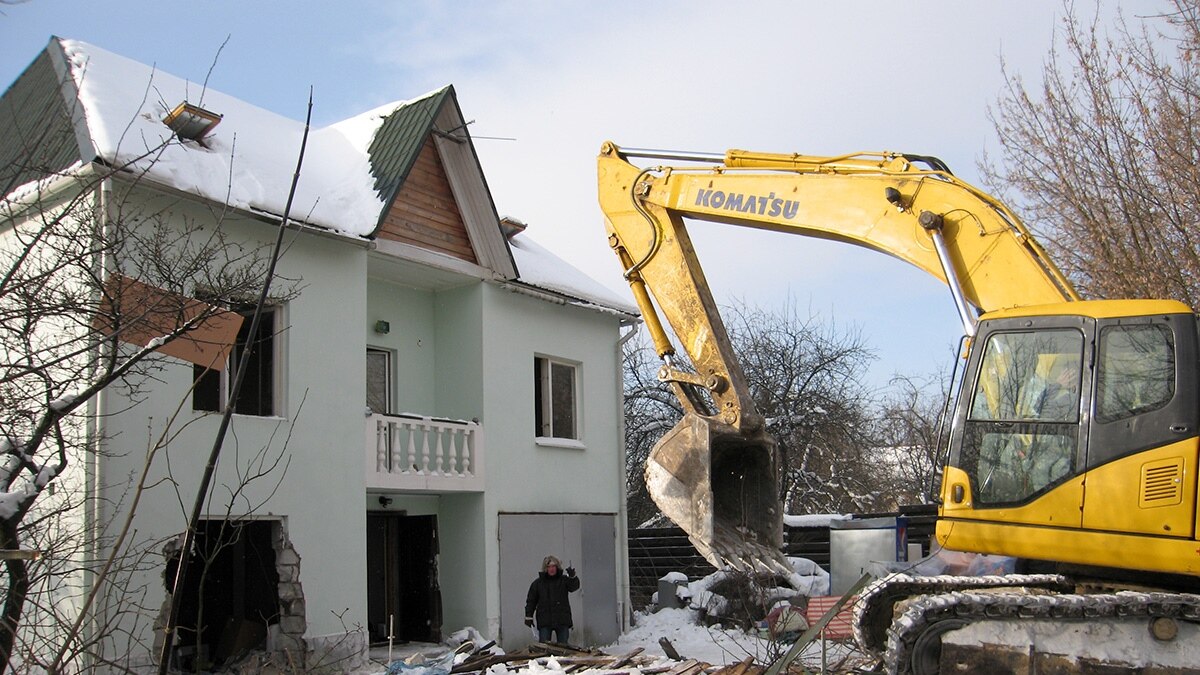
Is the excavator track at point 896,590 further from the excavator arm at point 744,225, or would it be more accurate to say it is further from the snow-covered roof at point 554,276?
the snow-covered roof at point 554,276

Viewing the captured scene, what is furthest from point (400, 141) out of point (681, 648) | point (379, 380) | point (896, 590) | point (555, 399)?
point (896, 590)

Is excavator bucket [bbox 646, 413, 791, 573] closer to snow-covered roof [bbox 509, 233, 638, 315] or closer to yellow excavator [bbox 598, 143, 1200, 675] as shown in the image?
yellow excavator [bbox 598, 143, 1200, 675]

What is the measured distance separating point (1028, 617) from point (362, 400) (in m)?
10.2

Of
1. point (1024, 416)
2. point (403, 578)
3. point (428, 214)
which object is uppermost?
point (428, 214)

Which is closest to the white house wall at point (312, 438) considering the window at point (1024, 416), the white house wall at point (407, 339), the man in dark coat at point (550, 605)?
the white house wall at point (407, 339)

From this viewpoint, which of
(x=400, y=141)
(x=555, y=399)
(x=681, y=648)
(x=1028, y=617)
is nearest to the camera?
(x=1028, y=617)

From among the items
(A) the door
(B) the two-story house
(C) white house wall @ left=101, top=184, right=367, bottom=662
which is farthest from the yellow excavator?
(A) the door

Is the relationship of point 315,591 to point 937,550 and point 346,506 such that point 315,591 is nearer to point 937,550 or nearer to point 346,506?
point 346,506

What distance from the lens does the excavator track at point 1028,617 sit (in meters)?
6.39

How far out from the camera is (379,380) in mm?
17094

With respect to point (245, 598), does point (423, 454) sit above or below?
above

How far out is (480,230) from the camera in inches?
694

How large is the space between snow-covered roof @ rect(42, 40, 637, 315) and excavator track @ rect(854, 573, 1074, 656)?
23.2 ft

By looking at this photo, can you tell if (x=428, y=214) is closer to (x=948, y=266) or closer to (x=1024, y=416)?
(x=948, y=266)
